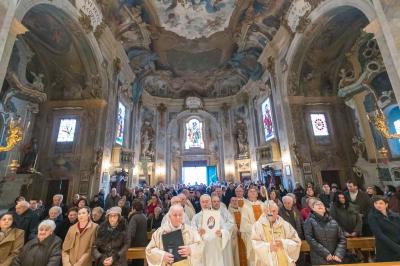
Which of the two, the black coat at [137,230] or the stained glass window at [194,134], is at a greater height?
the stained glass window at [194,134]

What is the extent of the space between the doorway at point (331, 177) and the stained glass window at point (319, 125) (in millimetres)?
2306

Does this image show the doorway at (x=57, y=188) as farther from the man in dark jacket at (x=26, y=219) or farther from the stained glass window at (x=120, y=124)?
the man in dark jacket at (x=26, y=219)

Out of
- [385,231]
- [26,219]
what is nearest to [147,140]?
[26,219]

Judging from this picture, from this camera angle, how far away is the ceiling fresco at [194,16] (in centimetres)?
1446

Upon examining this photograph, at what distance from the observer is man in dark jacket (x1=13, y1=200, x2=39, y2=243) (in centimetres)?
388

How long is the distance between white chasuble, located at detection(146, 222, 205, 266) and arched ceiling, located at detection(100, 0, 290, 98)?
42.6ft

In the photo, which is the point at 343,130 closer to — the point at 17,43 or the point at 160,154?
the point at 160,154

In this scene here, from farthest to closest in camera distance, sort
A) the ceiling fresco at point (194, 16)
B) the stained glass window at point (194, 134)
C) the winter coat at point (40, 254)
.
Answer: the stained glass window at point (194, 134)
the ceiling fresco at point (194, 16)
the winter coat at point (40, 254)

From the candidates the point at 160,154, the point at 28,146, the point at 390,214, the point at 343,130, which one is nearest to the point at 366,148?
the point at 343,130

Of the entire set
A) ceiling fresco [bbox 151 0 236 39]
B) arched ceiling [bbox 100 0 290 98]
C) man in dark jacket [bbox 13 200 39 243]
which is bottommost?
man in dark jacket [bbox 13 200 39 243]

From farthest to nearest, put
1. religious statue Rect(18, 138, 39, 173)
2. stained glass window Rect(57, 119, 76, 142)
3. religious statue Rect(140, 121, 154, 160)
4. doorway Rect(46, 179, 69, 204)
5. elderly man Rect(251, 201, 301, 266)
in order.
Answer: religious statue Rect(140, 121, 154, 160), stained glass window Rect(57, 119, 76, 142), doorway Rect(46, 179, 69, 204), religious statue Rect(18, 138, 39, 173), elderly man Rect(251, 201, 301, 266)

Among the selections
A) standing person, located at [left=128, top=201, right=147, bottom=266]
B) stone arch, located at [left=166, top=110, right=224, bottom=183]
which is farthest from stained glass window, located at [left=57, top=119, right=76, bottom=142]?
standing person, located at [left=128, top=201, right=147, bottom=266]

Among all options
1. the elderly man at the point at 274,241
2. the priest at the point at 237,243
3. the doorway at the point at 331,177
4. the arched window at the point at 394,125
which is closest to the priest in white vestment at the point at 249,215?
the priest at the point at 237,243

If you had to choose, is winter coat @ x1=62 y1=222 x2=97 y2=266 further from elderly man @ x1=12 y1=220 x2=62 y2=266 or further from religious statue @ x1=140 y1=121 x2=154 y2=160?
religious statue @ x1=140 y1=121 x2=154 y2=160
